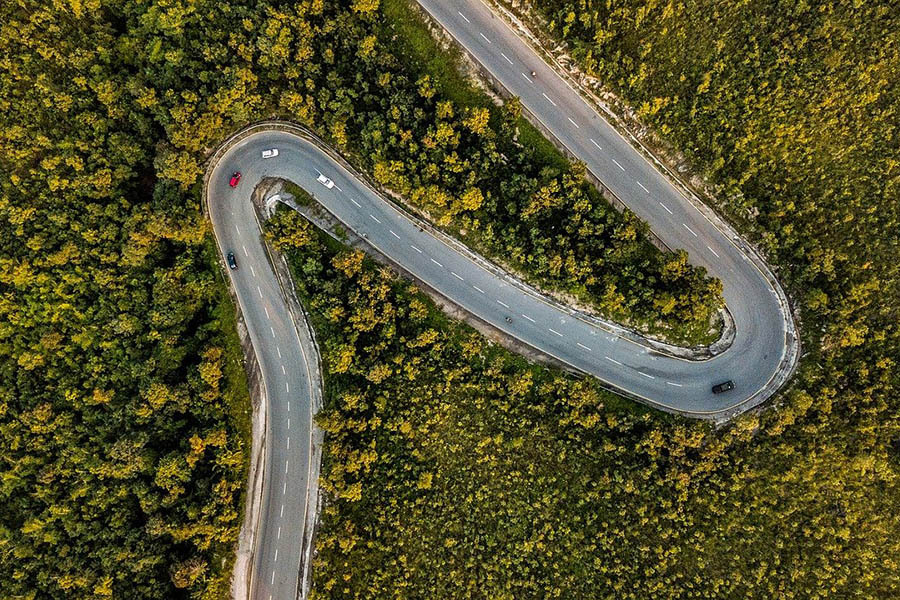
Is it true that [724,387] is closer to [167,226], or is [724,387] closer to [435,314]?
[435,314]

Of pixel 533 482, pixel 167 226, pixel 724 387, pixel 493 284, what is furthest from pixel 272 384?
pixel 724 387

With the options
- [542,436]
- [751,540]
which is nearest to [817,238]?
[751,540]

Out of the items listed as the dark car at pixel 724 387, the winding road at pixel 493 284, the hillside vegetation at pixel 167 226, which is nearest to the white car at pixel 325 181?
the winding road at pixel 493 284

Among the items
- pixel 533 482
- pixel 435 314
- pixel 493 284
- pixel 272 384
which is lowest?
pixel 533 482

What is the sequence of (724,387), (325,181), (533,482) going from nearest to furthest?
1. (533,482)
2. (724,387)
3. (325,181)

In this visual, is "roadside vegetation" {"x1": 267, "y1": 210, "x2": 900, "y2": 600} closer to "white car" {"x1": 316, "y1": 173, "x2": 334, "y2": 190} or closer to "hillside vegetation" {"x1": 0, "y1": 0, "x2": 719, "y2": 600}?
"white car" {"x1": 316, "y1": 173, "x2": 334, "y2": 190}

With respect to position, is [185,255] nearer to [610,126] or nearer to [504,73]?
[504,73]
